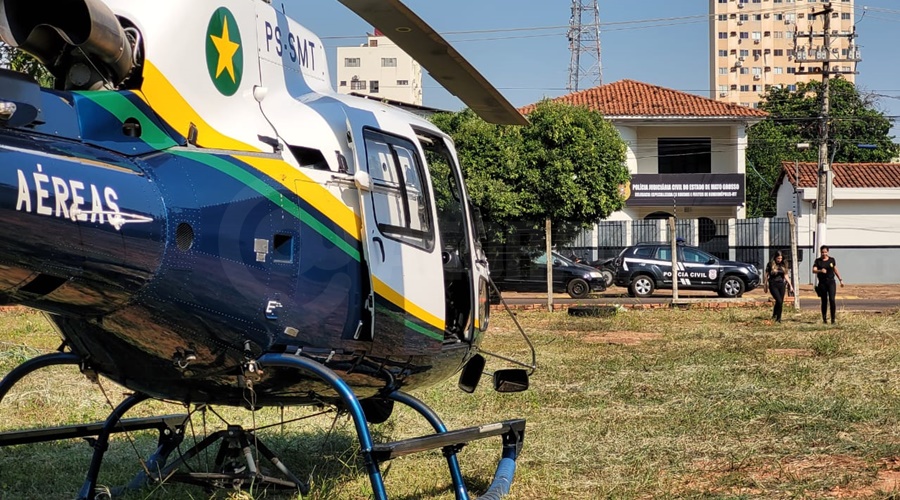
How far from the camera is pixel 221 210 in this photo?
16.1 feet

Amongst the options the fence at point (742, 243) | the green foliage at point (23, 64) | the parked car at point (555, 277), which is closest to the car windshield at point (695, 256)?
the parked car at point (555, 277)

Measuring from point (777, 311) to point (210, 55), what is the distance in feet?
59.1

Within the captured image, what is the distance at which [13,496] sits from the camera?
702cm

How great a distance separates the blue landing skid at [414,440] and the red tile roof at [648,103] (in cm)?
3675

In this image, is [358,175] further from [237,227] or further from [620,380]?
[620,380]

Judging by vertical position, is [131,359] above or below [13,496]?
above

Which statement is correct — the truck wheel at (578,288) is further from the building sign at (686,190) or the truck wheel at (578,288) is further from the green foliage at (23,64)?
the green foliage at (23,64)

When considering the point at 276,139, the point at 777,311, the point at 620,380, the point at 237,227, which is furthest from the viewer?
the point at 777,311

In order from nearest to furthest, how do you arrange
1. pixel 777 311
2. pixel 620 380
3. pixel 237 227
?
1. pixel 237 227
2. pixel 620 380
3. pixel 777 311

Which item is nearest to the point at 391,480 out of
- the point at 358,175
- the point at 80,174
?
the point at 358,175

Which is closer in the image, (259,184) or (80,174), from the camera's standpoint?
(80,174)

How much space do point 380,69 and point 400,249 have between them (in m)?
92.3

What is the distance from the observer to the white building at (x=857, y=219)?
135 feet

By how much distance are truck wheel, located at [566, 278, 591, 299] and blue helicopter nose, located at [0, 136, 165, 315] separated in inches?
971
